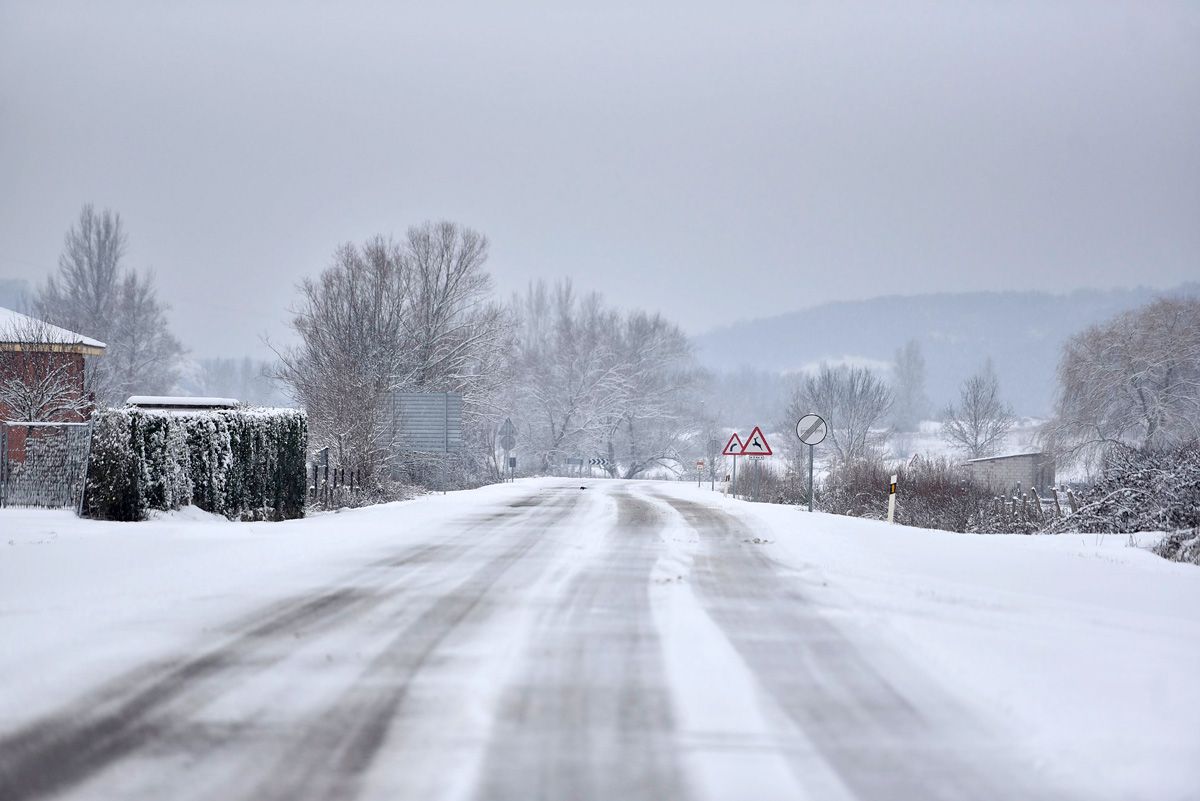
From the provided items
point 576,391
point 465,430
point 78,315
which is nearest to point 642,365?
point 576,391

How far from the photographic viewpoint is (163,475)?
15.6 metres

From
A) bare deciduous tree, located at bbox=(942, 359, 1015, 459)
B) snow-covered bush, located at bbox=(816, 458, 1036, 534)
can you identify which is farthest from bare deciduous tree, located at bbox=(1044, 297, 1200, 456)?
bare deciduous tree, located at bbox=(942, 359, 1015, 459)

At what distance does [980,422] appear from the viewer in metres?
85.9

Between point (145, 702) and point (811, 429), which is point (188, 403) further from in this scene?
point (145, 702)

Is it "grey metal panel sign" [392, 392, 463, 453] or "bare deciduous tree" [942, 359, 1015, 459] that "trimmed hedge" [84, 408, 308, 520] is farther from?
"bare deciduous tree" [942, 359, 1015, 459]

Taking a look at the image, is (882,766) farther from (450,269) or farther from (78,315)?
(78,315)

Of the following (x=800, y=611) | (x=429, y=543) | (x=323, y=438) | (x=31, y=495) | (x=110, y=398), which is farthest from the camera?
(x=110, y=398)

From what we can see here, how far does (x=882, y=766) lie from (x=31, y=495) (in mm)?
17790

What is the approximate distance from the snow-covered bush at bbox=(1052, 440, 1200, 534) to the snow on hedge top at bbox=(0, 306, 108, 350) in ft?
105

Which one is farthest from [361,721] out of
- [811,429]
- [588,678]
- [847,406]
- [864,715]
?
[847,406]

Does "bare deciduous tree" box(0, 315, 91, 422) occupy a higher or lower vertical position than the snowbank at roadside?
higher

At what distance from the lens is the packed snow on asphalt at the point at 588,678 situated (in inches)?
163

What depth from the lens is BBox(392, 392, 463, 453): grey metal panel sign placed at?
133ft

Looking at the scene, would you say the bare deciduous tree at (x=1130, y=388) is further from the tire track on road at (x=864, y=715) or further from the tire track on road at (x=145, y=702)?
the tire track on road at (x=145, y=702)
